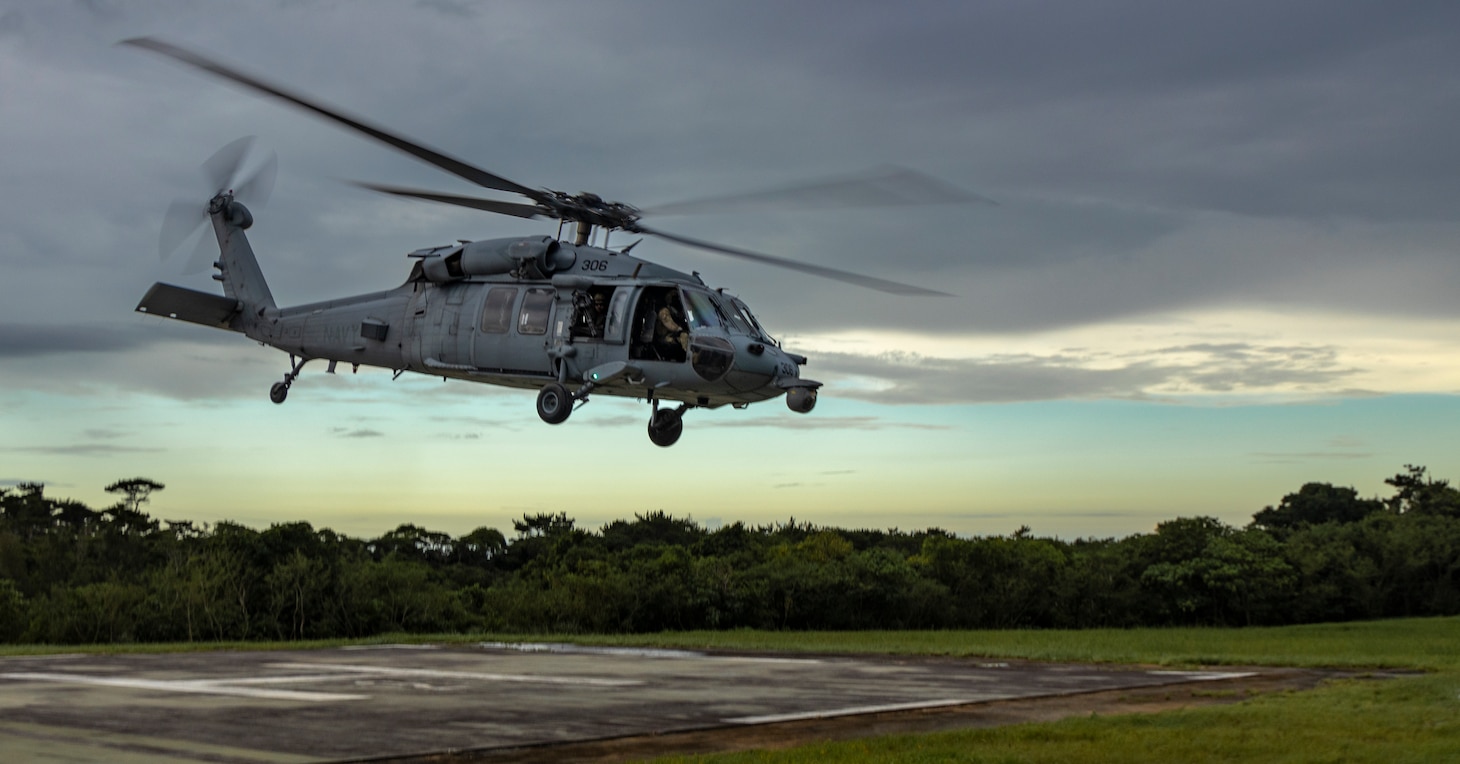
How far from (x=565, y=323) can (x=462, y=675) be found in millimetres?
4593

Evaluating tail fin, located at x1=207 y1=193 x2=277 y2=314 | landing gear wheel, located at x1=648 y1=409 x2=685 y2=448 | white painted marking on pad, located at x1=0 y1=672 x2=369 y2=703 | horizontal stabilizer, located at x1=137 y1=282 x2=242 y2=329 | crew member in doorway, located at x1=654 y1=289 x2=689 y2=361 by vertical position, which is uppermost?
tail fin, located at x1=207 y1=193 x2=277 y2=314

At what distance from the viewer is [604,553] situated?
37.4 meters

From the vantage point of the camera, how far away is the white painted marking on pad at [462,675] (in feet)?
49.3

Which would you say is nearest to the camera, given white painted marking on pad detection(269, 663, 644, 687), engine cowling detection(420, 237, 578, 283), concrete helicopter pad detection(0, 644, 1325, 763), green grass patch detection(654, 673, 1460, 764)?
green grass patch detection(654, 673, 1460, 764)

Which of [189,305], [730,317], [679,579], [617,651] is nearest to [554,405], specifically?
[730,317]

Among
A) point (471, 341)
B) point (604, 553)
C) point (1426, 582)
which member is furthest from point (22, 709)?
point (1426, 582)

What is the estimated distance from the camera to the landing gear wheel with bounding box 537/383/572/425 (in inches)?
640

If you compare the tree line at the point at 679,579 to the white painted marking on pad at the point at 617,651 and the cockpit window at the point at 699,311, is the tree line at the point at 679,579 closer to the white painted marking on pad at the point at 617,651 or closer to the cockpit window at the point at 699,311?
the white painted marking on pad at the point at 617,651

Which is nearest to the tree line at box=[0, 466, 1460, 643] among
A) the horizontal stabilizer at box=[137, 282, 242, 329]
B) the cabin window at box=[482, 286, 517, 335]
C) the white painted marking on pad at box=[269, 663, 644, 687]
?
the horizontal stabilizer at box=[137, 282, 242, 329]

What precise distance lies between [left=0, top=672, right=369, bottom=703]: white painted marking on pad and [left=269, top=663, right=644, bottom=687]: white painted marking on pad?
189 cm

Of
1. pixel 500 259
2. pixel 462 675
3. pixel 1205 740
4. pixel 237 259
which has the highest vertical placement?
pixel 237 259

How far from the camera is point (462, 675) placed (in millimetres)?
15945

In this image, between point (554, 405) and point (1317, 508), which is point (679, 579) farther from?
point (1317, 508)

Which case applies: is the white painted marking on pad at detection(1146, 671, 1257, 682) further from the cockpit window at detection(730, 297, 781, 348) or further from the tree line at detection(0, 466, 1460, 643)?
the tree line at detection(0, 466, 1460, 643)
